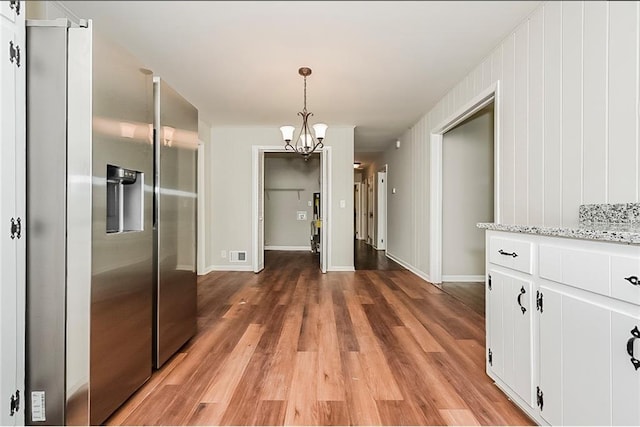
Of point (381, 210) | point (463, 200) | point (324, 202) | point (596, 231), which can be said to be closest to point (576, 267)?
→ point (596, 231)

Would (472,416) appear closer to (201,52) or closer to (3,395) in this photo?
(3,395)

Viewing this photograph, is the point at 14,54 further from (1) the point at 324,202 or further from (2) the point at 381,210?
(2) the point at 381,210

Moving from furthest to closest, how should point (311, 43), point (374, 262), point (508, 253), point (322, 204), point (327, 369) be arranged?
1. point (374, 262)
2. point (322, 204)
3. point (311, 43)
4. point (327, 369)
5. point (508, 253)

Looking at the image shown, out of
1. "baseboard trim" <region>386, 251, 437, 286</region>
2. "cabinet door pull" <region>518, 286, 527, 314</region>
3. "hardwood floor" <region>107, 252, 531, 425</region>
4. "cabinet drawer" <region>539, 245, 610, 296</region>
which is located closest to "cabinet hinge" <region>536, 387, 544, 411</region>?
"hardwood floor" <region>107, 252, 531, 425</region>

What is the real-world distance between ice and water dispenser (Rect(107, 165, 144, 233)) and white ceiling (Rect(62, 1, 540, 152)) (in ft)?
4.20

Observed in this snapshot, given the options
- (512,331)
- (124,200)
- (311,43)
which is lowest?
(512,331)

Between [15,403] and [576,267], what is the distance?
88.2 inches

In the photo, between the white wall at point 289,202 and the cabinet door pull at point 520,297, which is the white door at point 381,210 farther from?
the cabinet door pull at point 520,297

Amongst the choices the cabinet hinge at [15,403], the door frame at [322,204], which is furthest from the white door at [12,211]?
the door frame at [322,204]

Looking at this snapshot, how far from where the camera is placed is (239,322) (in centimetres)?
277

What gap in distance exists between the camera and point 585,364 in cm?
111

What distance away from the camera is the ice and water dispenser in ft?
5.04

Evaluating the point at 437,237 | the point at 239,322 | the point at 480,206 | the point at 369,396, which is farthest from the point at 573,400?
the point at 480,206

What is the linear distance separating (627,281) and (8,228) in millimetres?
2166
